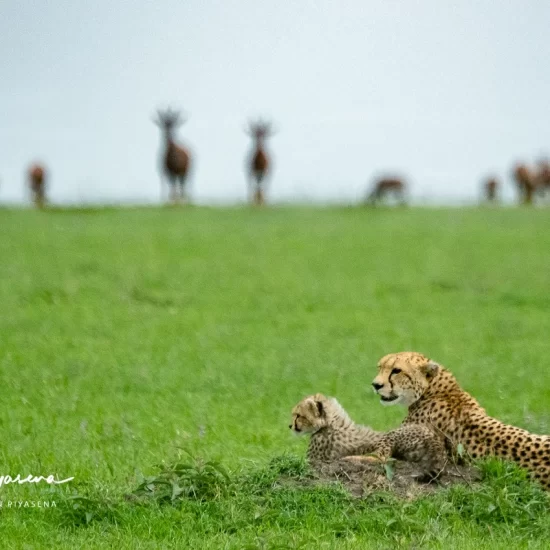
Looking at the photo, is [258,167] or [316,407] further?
[258,167]

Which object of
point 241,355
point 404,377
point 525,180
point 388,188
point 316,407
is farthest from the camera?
point 525,180

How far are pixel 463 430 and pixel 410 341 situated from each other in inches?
245

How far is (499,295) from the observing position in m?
17.5

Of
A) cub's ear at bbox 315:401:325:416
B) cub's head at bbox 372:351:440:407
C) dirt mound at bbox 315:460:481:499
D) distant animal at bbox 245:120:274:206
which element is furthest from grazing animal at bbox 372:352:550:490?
distant animal at bbox 245:120:274:206

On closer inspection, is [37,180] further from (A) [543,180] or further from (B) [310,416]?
(B) [310,416]

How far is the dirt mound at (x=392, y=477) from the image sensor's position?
737 centimetres

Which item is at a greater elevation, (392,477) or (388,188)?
(388,188)

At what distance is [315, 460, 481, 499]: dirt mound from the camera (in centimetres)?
737

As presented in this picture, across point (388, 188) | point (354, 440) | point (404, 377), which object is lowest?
point (354, 440)

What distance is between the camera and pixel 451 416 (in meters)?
8.04

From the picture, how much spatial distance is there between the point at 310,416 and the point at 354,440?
0.32 m

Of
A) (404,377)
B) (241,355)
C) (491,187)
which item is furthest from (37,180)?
(404,377)

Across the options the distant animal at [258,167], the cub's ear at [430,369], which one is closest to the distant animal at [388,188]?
the distant animal at [258,167]

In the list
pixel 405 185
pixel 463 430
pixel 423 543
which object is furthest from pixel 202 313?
pixel 405 185
